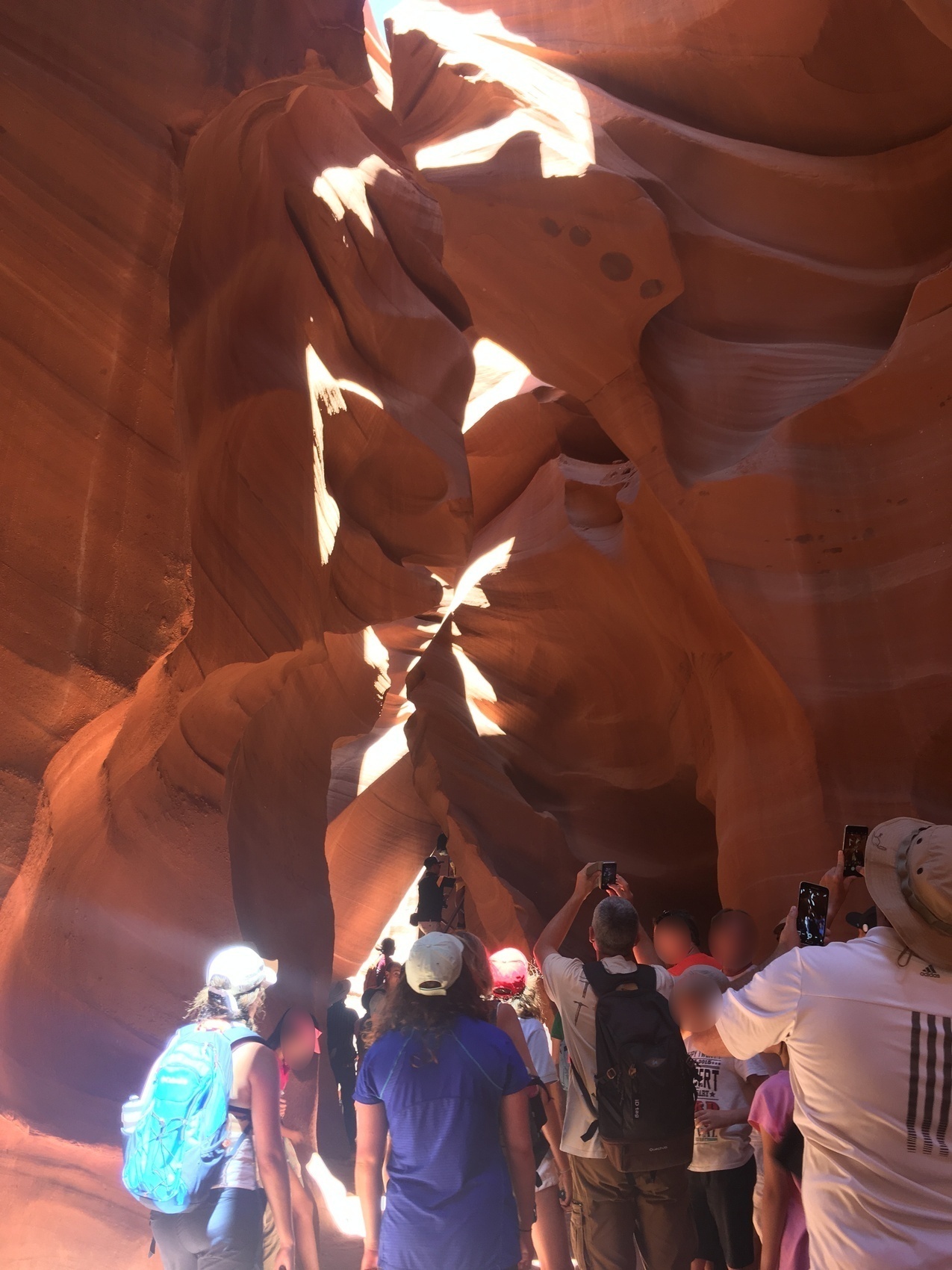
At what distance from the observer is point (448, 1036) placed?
2232mm

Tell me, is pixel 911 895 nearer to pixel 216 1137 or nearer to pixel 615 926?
pixel 615 926

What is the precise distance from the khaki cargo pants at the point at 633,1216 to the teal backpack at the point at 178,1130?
3.42 feet

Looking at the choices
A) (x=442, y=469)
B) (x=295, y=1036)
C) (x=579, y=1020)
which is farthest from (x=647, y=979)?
(x=442, y=469)

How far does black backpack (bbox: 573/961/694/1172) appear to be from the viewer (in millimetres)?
2539

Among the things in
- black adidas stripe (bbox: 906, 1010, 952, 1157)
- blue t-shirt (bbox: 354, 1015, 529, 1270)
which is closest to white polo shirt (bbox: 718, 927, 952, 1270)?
black adidas stripe (bbox: 906, 1010, 952, 1157)

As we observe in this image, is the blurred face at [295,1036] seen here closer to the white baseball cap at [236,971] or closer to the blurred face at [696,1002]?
the white baseball cap at [236,971]

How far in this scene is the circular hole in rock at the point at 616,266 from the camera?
620 centimetres

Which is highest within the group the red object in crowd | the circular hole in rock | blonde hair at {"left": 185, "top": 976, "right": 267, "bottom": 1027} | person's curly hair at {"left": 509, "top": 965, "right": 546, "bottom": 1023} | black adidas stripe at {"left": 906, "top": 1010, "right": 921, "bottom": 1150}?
the circular hole in rock

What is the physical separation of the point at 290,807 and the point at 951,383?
4379mm

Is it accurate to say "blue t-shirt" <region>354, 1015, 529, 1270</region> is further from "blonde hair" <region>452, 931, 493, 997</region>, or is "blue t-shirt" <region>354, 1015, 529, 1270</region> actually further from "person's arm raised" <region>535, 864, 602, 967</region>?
"person's arm raised" <region>535, 864, 602, 967</region>

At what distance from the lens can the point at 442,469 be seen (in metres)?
4.90

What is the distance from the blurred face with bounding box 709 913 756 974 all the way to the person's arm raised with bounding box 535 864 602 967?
0.47m

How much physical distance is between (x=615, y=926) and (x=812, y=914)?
22.1 inches

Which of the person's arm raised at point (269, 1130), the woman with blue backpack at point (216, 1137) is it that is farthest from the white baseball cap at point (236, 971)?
the person's arm raised at point (269, 1130)
